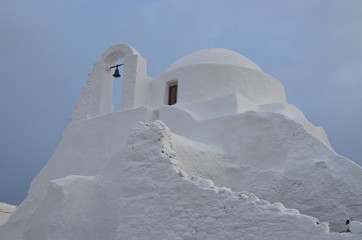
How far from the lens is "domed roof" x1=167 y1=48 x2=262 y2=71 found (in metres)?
14.2

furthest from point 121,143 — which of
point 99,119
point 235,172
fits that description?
point 235,172

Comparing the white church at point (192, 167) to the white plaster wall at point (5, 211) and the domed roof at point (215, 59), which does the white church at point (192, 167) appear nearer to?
the domed roof at point (215, 59)

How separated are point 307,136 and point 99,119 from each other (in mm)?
6110

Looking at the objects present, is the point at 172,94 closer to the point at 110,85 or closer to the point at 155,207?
the point at 110,85

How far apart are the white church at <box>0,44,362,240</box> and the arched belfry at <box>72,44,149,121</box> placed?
35mm

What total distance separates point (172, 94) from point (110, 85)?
228 cm

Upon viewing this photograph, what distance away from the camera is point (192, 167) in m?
9.98

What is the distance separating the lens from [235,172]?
10.8 meters

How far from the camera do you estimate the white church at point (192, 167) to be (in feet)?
25.2

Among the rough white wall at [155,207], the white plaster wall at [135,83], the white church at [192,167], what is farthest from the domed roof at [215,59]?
the rough white wall at [155,207]

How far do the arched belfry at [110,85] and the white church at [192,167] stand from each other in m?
0.04

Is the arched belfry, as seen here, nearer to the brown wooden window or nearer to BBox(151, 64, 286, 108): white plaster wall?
BBox(151, 64, 286, 108): white plaster wall

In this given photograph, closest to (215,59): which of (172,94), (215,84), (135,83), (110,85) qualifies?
(215,84)

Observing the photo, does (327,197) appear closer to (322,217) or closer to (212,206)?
(322,217)
